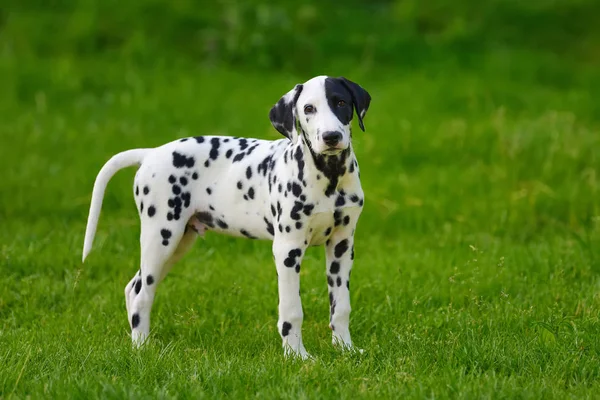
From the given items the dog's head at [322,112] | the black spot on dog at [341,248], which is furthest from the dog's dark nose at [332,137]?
the black spot on dog at [341,248]

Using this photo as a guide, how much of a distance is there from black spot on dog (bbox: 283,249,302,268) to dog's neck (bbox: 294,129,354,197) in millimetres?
379

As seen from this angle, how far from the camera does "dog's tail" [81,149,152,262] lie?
18.7 feet

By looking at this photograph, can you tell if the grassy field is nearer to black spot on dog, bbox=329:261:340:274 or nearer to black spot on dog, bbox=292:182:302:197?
black spot on dog, bbox=329:261:340:274

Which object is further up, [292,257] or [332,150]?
[332,150]

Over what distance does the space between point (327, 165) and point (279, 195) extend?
1.18 ft

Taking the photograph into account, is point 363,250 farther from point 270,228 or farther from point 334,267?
point 270,228

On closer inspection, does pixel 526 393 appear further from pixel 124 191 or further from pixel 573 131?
pixel 573 131

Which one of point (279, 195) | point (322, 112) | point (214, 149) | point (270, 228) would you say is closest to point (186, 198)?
point (214, 149)

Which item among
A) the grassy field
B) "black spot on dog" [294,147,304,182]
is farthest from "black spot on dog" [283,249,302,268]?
the grassy field

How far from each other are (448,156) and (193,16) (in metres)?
6.07

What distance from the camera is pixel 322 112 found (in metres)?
4.90

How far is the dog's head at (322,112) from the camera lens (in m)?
4.79

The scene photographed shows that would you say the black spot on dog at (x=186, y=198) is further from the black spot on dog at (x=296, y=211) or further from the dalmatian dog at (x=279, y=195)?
the black spot on dog at (x=296, y=211)

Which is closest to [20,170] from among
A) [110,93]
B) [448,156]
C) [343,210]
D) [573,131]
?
[110,93]
